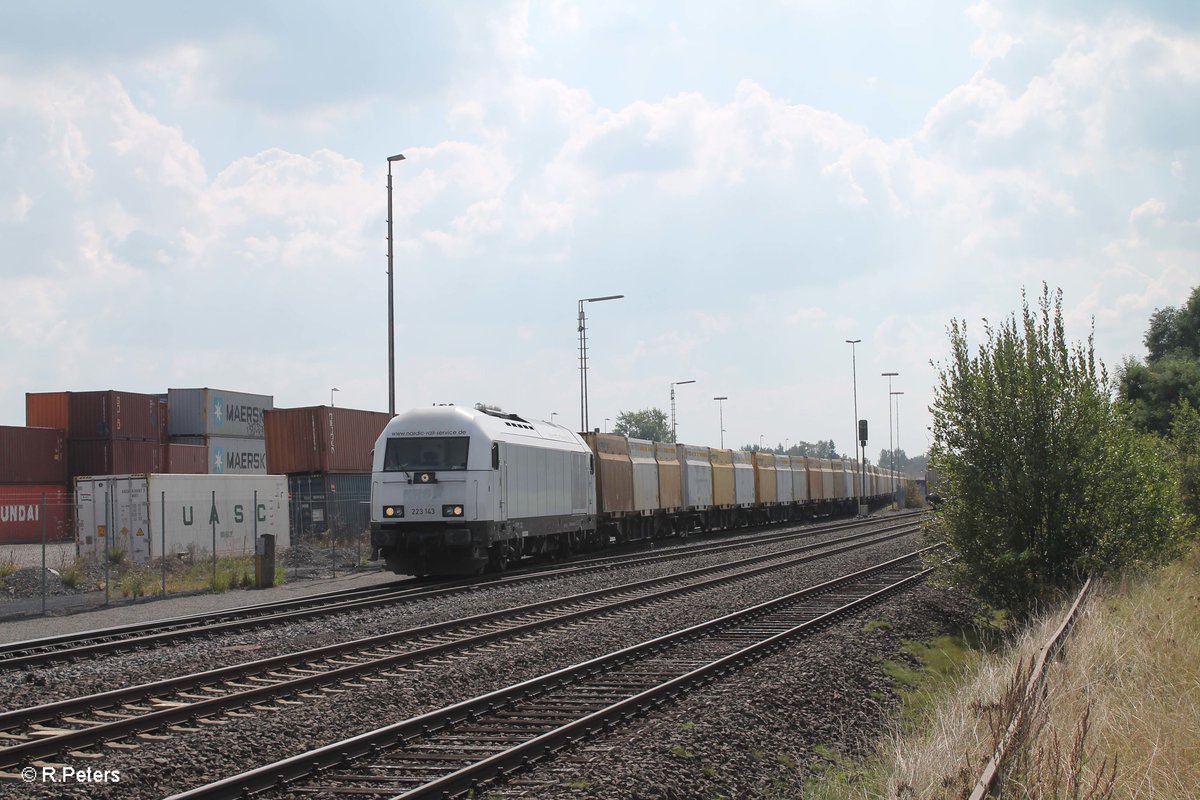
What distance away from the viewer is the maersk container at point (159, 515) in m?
27.8

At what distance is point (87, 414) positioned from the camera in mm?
45562

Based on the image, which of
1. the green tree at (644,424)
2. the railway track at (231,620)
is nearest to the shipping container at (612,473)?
the railway track at (231,620)

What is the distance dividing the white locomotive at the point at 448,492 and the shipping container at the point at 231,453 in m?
28.0

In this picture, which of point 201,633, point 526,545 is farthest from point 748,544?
point 201,633

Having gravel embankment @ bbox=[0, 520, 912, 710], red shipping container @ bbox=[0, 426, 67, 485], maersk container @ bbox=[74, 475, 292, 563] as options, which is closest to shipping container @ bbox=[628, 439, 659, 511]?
maersk container @ bbox=[74, 475, 292, 563]

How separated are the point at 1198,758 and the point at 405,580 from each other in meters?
17.6

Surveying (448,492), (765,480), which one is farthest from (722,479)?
(448,492)

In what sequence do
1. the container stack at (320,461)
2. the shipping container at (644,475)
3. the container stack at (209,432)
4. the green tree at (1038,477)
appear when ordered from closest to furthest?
1. the green tree at (1038,477)
2. the shipping container at (644,475)
3. the container stack at (320,461)
4. the container stack at (209,432)

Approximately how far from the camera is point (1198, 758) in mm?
6602

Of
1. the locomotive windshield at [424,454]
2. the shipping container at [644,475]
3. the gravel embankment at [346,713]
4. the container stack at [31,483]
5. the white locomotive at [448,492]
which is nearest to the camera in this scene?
the gravel embankment at [346,713]

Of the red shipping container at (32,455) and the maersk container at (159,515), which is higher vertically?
the red shipping container at (32,455)

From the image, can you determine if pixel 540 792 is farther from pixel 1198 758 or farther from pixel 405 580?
pixel 405 580

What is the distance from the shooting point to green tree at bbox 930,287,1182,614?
15.4 m

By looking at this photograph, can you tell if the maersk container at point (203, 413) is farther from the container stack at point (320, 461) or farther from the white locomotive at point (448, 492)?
the white locomotive at point (448, 492)
